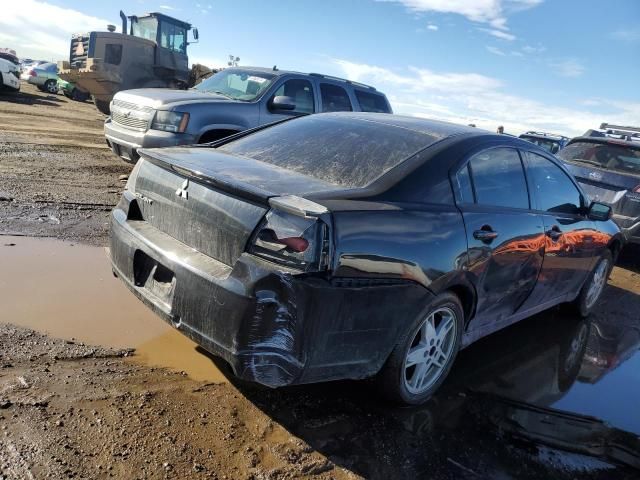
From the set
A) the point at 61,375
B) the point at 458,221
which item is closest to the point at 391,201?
the point at 458,221

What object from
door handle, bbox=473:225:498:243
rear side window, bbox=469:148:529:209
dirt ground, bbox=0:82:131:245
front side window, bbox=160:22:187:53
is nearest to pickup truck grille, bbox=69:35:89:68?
front side window, bbox=160:22:187:53

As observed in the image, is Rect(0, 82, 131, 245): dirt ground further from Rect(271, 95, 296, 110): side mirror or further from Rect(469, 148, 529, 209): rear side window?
Rect(469, 148, 529, 209): rear side window

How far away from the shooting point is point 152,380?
3008 millimetres

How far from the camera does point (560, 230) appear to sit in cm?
423

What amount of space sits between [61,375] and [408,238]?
6.70ft

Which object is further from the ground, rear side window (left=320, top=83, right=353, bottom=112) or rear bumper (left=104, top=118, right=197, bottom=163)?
rear side window (left=320, top=83, right=353, bottom=112)

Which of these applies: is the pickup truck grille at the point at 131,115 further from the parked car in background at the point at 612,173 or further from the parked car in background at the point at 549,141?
the parked car in background at the point at 549,141

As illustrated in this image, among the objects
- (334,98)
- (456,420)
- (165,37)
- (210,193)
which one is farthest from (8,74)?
(456,420)

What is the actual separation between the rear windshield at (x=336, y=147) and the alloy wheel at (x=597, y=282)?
296cm

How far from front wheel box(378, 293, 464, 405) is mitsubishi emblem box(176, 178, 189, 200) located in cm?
141

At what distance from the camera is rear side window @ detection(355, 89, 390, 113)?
30.9 feet

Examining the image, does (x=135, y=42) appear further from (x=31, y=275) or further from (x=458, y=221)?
(x=458, y=221)

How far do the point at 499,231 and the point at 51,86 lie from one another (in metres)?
29.6

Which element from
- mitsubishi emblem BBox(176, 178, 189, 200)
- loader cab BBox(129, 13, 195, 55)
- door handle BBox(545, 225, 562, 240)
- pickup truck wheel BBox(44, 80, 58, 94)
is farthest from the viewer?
pickup truck wheel BBox(44, 80, 58, 94)
